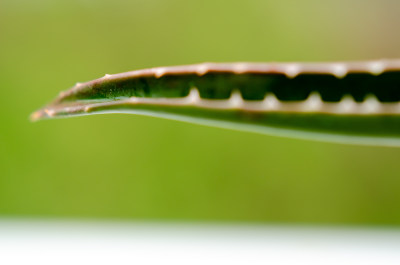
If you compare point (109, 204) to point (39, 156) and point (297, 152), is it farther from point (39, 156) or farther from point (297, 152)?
point (297, 152)

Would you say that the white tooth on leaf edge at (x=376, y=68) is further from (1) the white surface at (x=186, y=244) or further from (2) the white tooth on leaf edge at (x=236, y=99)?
(1) the white surface at (x=186, y=244)

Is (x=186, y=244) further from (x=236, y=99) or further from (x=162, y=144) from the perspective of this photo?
(x=162, y=144)

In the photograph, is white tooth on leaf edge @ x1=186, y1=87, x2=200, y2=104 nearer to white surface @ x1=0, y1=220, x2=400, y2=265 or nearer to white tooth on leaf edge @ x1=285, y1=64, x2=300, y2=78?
white tooth on leaf edge @ x1=285, y1=64, x2=300, y2=78

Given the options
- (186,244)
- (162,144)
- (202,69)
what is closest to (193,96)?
(202,69)

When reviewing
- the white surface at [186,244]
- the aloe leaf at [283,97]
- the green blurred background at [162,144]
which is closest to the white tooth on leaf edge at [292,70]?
the aloe leaf at [283,97]

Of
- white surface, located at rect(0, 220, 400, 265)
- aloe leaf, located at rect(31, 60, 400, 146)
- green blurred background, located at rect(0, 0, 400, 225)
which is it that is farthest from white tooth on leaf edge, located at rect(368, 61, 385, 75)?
green blurred background, located at rect(0, 0, 400, 225)
